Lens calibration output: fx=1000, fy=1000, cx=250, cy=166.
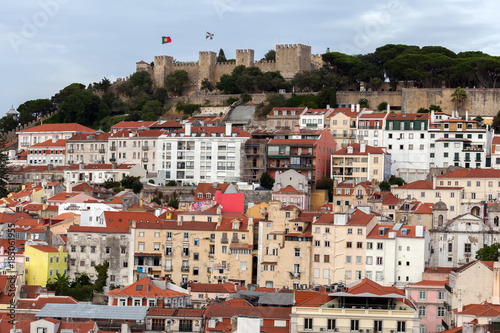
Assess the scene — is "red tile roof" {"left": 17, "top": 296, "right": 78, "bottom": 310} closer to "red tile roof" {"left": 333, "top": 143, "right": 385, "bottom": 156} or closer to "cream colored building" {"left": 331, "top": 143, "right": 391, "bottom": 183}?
"cream colored building" {"left": 331, "top": 143, "right": 391, "bottom": 183}

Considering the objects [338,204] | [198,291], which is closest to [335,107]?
[338,204]

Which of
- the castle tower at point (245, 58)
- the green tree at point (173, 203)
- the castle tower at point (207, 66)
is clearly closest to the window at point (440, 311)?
the green tree at point (173, 203)

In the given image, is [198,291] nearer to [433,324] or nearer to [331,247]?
[331,247]

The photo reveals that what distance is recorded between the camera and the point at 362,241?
53.7 meters

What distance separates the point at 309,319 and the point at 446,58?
52.3 metres

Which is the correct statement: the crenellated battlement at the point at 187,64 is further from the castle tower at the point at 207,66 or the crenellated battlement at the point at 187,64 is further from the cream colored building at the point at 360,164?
the cream colored building at the point at 360,164

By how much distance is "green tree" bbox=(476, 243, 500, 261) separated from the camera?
52688 millimetres

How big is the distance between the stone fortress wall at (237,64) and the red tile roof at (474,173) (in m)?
34.9

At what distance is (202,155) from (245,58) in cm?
2821

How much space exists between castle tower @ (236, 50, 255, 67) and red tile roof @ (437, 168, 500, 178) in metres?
39.5

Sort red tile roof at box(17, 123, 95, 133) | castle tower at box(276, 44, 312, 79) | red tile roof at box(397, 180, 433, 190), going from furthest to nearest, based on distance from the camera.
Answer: castle tower at box(276, 44, 312, 79), red tile roof at box(17, 123, 95, 133), red tile roof at box(397, 180, 433, 190)

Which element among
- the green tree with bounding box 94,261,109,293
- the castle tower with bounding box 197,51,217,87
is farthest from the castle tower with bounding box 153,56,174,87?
the green tree with bounding box 94,261,109,293

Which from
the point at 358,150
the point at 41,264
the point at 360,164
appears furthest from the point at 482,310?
the point at 358,150

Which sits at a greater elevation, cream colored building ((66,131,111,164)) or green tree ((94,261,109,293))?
cream colored building ((66,131,111,164))
